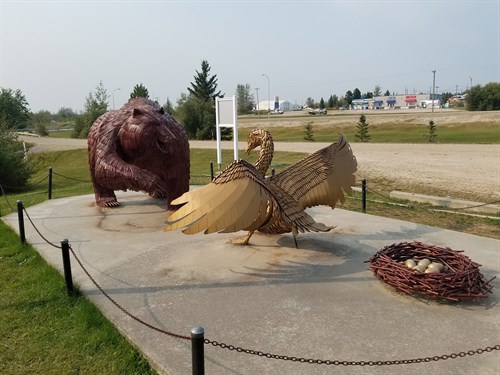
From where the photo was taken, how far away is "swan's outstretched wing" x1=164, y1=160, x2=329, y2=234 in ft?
13.6

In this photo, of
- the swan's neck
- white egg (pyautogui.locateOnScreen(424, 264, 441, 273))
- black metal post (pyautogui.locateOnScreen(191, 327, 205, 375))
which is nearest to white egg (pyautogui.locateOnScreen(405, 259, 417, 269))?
white egg (pyautogui.locateOnScreen(424, 264, 441, 273))

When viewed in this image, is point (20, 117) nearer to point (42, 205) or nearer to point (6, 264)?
point (42, 205)

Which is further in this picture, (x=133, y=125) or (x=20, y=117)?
(x=20, y=117)

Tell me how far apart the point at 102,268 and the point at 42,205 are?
5.16 meters

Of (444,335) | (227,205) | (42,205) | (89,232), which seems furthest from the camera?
(42,205)

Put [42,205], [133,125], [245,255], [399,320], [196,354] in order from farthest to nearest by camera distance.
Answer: [42,205], [133,125], [245,255], [399,320], [196,354]

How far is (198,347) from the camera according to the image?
257 cm

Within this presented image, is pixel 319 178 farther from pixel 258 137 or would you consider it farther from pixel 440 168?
pixel 440 168

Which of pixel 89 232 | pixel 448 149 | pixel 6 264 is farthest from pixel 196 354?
pixel 448 149

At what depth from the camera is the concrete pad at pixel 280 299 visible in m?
3.47

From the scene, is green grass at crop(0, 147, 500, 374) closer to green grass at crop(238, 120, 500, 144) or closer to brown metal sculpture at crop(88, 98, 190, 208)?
brown metal sculpture at crop(88, 98, 190, 208)

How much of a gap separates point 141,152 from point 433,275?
5732mm

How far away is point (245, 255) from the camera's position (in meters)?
5.90

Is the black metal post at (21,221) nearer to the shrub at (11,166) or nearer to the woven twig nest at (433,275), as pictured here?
the woven twig nest at (433,275)
